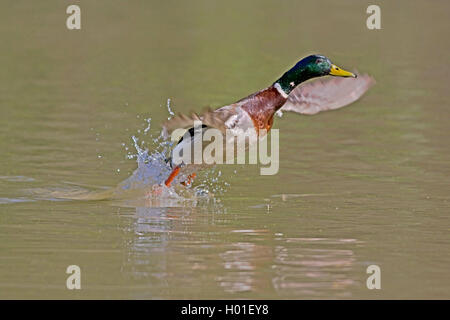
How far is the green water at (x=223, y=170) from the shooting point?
7441 millimetres

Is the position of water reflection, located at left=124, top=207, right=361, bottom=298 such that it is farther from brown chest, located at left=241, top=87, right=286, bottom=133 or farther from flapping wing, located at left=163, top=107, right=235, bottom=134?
brown chest, located at left=241, top=87, right=286, bottom=133

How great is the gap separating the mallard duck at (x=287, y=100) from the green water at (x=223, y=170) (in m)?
0.76

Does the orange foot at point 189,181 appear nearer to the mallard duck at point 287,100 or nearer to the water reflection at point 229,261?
the mallard duck at point 287,100

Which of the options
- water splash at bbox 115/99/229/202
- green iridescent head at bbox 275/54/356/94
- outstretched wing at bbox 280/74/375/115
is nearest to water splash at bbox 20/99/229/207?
water splash at bbox 115/99/229/202

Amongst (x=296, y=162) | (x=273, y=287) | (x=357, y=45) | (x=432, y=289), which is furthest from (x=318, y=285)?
(x=357, y=45)

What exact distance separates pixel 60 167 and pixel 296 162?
257 centimetres

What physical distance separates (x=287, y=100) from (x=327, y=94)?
0.41 m

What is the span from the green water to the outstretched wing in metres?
0.78

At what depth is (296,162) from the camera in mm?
11633

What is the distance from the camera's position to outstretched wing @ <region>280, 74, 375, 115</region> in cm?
1045

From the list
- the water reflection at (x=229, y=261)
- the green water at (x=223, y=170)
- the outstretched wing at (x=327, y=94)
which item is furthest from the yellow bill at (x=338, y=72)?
the water reflection at (x=229, y=261)
